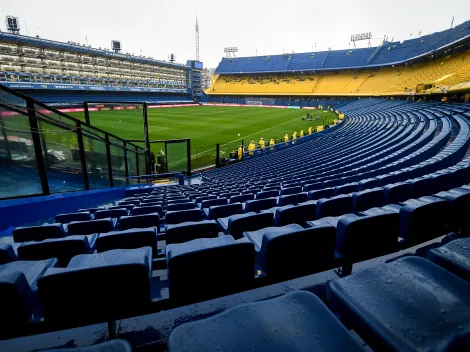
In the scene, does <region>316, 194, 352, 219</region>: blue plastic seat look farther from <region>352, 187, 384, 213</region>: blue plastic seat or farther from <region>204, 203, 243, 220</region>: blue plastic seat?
<region>204, 203, 243, 220</region>: blue plastic seat

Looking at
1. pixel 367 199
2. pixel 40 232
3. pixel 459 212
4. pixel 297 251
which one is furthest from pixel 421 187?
pixel 40 232

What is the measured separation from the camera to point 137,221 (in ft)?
13.6

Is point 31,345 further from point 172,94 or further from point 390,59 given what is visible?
point 172,94

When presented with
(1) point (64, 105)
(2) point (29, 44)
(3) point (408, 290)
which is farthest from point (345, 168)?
(2) point (29, 44)

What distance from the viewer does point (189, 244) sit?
242cm

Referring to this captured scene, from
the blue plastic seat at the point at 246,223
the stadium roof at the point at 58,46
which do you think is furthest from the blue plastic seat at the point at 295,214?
the stadium roof at the point at 58,46

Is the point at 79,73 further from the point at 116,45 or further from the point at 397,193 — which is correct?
the point at 397,193

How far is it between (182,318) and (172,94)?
85600 millimetres

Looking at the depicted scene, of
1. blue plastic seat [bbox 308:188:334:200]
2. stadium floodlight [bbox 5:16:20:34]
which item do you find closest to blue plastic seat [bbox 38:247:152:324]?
blue plastic seat [bbox 308:188:334:200]

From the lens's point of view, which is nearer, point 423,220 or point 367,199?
point 423,220

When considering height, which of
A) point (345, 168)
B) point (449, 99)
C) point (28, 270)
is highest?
point (449, 99)

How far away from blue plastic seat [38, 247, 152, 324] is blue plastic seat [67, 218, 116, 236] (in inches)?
97.0

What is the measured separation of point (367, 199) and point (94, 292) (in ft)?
12.0

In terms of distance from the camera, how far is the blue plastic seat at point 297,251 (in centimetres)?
209
